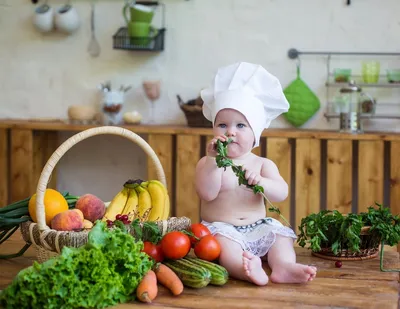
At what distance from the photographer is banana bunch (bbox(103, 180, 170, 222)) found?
2.11 metres

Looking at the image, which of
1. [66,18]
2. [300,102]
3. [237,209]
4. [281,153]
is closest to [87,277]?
[237,209]

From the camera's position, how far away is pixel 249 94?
2.15 m

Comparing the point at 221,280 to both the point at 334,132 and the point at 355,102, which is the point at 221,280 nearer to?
the point at 334,132

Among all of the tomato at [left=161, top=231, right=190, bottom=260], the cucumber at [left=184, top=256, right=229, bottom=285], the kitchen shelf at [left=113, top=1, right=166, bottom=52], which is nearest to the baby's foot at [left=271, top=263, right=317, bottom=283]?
the cucumber at [left=184, top=256, right=229, bottom=285]

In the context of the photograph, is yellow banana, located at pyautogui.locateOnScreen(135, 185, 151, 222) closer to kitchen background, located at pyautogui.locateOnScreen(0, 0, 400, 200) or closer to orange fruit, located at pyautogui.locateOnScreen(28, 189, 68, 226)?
orange fruit, located at pyautogui.locateOnScreen(28, 189, 68, 226)

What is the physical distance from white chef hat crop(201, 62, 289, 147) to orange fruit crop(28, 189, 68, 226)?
1.81ft

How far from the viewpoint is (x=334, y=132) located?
3.72 metres

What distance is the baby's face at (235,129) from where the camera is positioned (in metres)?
2.12

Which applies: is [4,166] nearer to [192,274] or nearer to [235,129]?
[235,129]

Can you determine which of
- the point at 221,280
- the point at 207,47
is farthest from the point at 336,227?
the point at 207,47

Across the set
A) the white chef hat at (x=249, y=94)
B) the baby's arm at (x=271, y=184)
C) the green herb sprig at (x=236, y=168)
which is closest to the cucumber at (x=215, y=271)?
the green herb sprig at (x=236, y=168)

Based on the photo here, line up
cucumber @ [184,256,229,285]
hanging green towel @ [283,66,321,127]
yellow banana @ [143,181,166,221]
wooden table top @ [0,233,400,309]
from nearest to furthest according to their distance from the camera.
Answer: wooden table top @ [0,233,400,309] → cucumber @ [184,256,229,285] → yellow banana @ [143,181,166,221] → hanging green towel @ [283,66,321,127]

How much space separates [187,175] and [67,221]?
6.53ft

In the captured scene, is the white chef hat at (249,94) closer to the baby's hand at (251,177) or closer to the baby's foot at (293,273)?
the baby's hand at (251,177)
